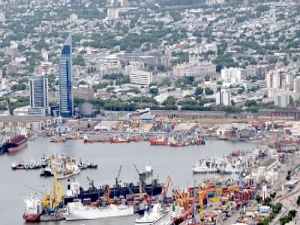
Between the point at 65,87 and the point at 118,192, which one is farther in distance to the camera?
the point at 65,87

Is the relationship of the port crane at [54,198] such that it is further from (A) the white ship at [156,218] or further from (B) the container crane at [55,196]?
(A) the white ship at [156,218]

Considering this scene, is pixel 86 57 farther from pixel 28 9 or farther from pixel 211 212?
pixel 211 212

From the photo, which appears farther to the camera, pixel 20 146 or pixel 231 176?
pixel 20 146

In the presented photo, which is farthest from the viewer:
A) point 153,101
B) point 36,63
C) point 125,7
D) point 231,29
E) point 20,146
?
point 125,7

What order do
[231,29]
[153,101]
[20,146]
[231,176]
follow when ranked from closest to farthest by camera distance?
1. [231,176]
2. [20,146]
3. [153,101]
4. [231,29]

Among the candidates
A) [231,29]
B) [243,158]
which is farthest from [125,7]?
[243,158]

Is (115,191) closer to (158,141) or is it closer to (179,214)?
(179,214)

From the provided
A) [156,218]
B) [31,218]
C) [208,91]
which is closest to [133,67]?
[208,91]
